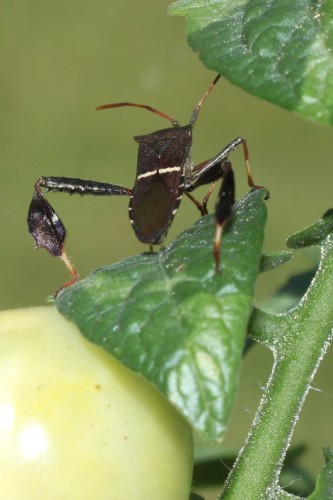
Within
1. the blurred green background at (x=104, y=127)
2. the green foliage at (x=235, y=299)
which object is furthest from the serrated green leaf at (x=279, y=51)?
the blurred green background at (x=104, y=127)

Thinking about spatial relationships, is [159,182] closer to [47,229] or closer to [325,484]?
[47,229]

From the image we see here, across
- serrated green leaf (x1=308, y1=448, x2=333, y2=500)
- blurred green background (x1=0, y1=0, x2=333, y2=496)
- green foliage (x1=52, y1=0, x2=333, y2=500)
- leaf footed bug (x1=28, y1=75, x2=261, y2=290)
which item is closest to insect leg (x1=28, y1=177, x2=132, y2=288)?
leaf footed bug (x1=28, y1=75, x2=261, y2=290)

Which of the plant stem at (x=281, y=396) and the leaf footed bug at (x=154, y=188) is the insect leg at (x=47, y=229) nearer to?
the leaf footed bug at (x=154, y=188)

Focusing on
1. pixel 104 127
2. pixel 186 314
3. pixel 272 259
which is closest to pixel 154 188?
pixel 272 259

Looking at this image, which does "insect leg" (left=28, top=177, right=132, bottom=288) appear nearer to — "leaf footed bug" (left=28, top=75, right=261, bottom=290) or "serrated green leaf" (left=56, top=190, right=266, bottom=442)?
"leaf footed bug" (left=28, top=75, right=261, bottom=290)

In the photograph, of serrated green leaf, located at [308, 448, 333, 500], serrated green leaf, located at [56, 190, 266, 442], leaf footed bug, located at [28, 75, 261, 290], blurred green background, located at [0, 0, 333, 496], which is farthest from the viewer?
blurred green background, located at [0, 0, 333, 496]

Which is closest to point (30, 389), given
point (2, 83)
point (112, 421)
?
point (112, 421)
